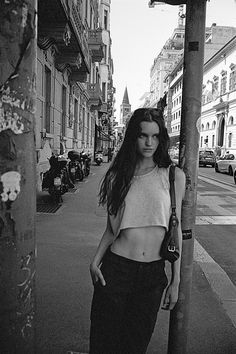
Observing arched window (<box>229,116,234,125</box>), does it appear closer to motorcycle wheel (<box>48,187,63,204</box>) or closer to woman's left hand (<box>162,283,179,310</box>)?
motorcycle wheel (<box>48,187,63,204</box>)

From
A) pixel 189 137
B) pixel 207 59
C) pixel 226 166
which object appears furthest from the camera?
pixel 207 59

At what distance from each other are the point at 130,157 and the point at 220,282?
8.89 ft

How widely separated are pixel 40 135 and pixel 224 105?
38.3m

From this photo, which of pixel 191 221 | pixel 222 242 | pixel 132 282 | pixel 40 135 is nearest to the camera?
pixel 132 282

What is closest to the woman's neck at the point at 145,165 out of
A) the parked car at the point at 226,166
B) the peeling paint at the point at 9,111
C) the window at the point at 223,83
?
the peeling paint at the point at 9,111

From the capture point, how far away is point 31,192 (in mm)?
1603

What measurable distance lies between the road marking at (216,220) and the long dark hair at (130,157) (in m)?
5.67

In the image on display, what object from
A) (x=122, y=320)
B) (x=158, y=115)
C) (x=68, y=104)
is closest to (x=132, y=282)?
(x=122, y=320)

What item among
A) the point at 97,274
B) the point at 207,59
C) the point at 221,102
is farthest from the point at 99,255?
the point at 207,59

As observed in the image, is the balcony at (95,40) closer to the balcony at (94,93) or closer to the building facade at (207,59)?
the balcony at (94,93)

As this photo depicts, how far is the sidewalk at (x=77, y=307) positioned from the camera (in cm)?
270

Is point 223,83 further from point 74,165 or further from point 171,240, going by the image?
point 171,240

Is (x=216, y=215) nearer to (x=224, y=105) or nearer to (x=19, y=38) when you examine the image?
(x=19, y=38)

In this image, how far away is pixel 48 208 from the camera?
7785 mm
